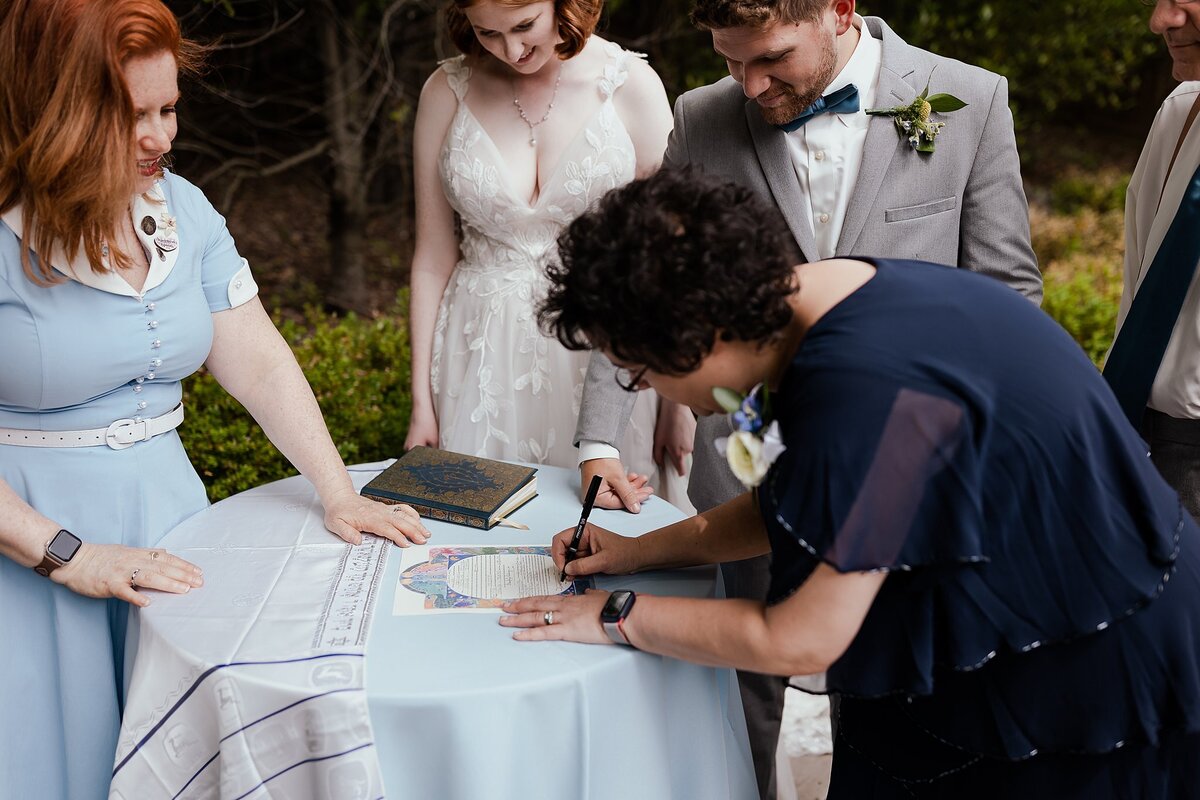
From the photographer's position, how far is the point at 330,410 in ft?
12.9

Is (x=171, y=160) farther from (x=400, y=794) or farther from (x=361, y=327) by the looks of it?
(x=361, y=327)

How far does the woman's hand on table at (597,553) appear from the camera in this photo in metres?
1.94

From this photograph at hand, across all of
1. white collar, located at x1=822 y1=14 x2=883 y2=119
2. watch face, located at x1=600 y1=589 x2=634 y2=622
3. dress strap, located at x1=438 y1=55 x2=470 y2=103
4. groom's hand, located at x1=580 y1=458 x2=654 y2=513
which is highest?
white collar, located at x1=822 y1=14 x2=883 y2=119

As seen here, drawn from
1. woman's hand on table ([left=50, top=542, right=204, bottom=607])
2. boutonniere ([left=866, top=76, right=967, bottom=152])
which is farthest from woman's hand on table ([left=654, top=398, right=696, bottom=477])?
woman's hand on table ([left=50, top=542, right=204, bottom=607])

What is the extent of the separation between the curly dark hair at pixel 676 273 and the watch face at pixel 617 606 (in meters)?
0.42

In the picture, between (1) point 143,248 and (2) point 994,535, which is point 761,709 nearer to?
(2) point 994,535

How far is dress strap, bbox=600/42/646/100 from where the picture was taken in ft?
9.48

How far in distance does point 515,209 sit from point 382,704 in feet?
5.32

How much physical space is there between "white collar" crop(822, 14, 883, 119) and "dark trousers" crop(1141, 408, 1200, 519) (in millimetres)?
980

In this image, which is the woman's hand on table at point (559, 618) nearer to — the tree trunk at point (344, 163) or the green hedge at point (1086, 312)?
the green hedge at point (1086, 312)

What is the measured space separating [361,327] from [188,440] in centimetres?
125

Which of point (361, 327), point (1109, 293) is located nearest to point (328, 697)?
point (361, 327)

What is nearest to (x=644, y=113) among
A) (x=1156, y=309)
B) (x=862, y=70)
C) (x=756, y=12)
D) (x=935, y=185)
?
(x=862, y=70)

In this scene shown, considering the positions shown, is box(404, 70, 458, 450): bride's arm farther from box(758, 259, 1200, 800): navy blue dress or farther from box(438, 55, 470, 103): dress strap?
box(758, 259, 1200, 800): navy blue dress
